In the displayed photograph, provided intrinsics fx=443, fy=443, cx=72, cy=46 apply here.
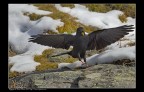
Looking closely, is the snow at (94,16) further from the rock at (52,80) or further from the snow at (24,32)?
the rock at (52,80)

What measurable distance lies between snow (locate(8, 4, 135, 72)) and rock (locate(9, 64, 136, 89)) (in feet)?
0.93

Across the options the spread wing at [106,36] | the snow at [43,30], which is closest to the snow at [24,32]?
the snow at [43,30]

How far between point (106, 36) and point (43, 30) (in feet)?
7.03

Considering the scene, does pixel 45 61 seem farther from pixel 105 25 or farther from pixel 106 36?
pixel 105 25

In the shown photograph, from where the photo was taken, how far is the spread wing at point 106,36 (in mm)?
9547

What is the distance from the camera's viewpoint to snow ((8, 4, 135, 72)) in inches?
378

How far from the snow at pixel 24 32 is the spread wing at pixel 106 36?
4.45 feet

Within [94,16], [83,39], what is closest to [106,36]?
[83,39]

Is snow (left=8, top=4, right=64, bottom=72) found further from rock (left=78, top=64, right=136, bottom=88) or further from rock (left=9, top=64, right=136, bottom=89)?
rock (left=78, top=64, right=136, bottom=88)

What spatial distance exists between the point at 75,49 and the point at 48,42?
62 centimetres

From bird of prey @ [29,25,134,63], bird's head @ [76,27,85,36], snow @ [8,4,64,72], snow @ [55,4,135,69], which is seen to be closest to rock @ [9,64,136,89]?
snow @ [55,4,135,69]

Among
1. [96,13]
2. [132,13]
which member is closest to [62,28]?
[96,13]

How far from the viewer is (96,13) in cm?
1198

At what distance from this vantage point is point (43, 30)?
11133mm
